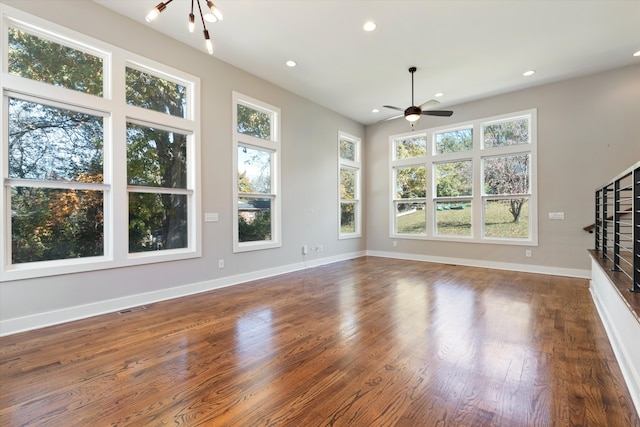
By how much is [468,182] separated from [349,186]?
109 inches

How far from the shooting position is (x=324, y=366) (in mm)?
2127

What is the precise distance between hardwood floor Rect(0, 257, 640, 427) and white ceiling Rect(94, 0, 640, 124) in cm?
351

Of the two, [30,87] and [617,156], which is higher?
[30,87]

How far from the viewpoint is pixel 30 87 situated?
9.48 feet

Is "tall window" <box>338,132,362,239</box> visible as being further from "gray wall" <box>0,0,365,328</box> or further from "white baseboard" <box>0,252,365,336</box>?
"white baseboard" <box>0,252,365,336</box>

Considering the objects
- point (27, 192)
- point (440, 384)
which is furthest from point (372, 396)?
point (27, 192)

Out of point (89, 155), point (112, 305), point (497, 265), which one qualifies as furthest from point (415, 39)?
point (112, 305)

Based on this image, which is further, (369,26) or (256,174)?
(256,174)

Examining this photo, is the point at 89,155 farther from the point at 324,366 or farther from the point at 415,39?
the point at 415,39

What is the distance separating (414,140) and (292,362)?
6.21m

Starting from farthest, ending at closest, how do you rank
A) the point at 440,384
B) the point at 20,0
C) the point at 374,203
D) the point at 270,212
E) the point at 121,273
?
the point at 374,203, the point at 270,212, the point at 121,273, the point at 20,0, the point at 440,384

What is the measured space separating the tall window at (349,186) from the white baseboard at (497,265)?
1.05m

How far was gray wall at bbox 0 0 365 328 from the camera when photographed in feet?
10.0

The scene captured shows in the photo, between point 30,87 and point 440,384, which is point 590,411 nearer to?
point 440,384
